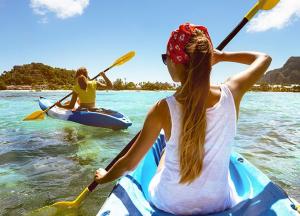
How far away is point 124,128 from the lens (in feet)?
24.2

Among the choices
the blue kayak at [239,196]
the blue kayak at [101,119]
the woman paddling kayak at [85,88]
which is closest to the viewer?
the blue kayak at [239,196]

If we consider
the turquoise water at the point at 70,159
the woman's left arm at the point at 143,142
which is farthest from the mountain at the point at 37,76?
the woman's left arm at the point at 143,142

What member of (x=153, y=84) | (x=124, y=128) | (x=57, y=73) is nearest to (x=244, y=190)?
(x=124, y=128)

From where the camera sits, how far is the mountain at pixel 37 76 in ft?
183

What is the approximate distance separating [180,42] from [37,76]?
6426cm

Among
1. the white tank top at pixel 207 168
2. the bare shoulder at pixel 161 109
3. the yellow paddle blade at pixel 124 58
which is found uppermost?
the yellow paddle blade at pixel 124 58

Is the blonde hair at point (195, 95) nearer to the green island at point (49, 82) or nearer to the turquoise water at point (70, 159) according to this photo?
the turquoise water at point (70, 159)

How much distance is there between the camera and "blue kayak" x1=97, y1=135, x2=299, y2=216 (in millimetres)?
1899

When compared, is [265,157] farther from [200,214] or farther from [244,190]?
[200,214]

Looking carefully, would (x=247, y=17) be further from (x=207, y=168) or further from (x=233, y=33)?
(x=207, y=168)

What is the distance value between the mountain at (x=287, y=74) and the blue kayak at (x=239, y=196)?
10751 cm

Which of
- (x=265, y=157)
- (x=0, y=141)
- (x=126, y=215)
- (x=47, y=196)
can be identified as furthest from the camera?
(x=0, y=141)

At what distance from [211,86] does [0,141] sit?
6.07 metres

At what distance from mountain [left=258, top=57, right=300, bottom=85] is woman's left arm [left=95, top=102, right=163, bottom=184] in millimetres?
108399
